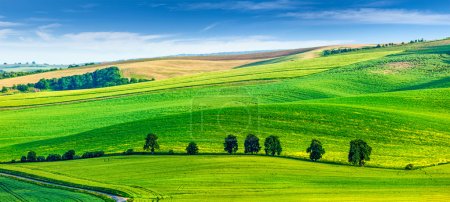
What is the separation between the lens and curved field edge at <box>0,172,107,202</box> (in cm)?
5422

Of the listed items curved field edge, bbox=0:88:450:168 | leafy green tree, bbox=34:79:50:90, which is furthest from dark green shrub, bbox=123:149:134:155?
leafy green tree, bbox=34:79:50:90

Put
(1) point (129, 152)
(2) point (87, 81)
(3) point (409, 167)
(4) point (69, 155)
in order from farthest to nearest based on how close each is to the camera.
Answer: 1. (2) point (87, 81)
2. (4) point (69, 155)
3. (1) point (129, 152)
4. (3) point (409, 167)

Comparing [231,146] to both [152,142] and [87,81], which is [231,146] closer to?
[152,142]

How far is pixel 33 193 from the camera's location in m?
57.0

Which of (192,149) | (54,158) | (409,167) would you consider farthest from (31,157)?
(409,167)

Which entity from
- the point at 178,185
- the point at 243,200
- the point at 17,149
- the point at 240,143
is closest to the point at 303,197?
the point at 243,200

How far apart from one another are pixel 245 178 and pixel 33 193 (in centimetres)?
2188

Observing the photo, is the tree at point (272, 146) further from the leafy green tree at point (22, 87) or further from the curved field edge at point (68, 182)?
the leafy green tree at point (22, 87)

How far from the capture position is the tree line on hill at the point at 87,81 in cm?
17712

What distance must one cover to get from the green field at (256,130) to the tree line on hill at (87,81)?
28502 mm

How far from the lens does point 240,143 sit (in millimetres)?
76875

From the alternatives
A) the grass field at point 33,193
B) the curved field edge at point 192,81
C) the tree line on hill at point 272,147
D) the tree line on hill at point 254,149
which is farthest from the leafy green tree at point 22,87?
the grass field at point 33,193

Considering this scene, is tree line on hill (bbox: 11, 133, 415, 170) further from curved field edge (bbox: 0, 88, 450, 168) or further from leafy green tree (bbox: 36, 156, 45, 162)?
curved field edge (bbox: 0, 88, 450, 168)

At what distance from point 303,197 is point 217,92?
7538 cm
